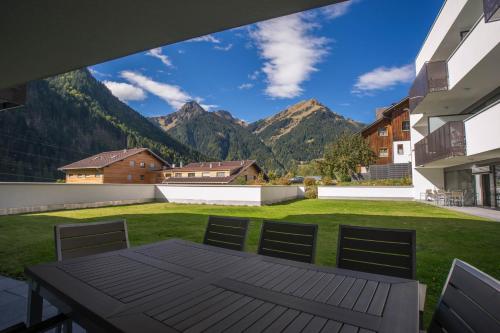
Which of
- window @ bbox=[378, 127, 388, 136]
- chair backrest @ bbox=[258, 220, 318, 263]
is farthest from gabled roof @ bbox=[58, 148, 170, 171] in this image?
chair backrest @ bbox=[258, 220, 318, 263]

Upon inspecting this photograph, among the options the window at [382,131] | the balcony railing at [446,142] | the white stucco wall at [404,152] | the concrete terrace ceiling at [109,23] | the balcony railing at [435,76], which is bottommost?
the concrete terrace ceiling at [109,23]

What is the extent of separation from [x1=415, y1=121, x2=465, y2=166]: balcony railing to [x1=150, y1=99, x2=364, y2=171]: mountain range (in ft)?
254

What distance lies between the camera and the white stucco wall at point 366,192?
19.3m

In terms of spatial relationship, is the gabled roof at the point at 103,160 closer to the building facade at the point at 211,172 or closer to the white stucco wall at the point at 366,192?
the building facade at the point at 211,172

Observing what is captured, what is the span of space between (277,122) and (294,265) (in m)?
175

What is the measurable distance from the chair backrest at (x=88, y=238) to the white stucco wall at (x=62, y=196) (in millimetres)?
12089

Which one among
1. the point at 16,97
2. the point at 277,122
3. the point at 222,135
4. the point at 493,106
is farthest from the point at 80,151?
the point at 277,122

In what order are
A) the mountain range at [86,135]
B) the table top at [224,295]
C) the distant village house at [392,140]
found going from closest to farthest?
1. the table top at [224,295]
2. the distant village house at [392,140]
3. the mountain range at [86,135]

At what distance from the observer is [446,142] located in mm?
11516

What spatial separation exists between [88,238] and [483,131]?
10.9m

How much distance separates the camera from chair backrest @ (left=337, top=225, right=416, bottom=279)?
Answer: 2229 millimetres

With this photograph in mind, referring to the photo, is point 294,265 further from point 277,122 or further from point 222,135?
point 277,122

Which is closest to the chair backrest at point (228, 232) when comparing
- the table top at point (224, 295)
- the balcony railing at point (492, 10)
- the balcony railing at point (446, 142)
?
the table top at point (224, 295)

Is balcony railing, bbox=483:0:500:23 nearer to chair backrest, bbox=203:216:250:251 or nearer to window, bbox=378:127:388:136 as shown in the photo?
chair backrest, bbox=203:216:250:251
